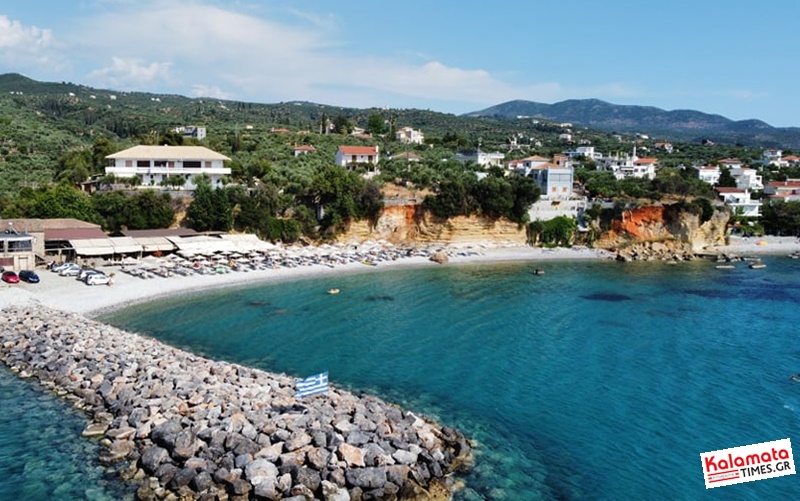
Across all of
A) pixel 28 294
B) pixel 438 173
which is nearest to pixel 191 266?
pixel 28 294

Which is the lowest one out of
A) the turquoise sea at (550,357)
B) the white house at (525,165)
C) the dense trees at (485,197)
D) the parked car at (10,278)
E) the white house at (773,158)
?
the turquoise sea at (550,357)

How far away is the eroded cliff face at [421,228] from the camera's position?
63.2m

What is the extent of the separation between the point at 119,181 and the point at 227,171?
9.71m

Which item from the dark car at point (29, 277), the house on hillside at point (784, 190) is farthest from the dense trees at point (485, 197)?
the house on hillside at point (784, 190)

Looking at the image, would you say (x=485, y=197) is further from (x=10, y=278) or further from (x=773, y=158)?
(x=773, y=158)

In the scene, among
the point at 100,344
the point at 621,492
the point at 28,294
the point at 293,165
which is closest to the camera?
the point at 621,492

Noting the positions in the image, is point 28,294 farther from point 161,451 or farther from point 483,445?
point 483,445

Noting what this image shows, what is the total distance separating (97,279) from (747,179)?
95.3 meters

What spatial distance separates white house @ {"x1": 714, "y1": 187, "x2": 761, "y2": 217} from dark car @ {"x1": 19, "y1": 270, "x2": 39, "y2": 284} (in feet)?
262

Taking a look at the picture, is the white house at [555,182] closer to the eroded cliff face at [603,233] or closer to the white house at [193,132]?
the eroded cliff face at [603,233]

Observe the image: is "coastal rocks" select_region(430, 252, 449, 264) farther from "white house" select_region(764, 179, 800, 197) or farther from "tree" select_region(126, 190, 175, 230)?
"white house" select_region(764, 179, 800, 197)

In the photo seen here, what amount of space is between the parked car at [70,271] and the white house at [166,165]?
55.3 ft

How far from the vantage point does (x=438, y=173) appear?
242 ft

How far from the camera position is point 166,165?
60.0m
